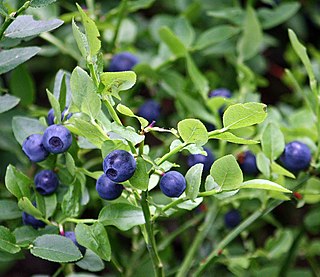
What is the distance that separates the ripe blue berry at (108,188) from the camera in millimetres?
826

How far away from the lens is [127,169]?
0.74 meters

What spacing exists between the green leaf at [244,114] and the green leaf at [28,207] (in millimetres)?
299

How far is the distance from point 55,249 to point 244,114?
0.31 m

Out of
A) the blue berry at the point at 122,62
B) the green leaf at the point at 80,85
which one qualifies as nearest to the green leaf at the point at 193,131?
the green leaf at the point at 80,85

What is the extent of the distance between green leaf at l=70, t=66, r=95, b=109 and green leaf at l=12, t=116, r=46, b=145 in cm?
19

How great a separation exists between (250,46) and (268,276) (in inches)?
19.3

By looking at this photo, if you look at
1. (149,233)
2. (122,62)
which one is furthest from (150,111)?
(149,233)

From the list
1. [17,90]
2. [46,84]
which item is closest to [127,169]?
[17,90]

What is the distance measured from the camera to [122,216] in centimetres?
86

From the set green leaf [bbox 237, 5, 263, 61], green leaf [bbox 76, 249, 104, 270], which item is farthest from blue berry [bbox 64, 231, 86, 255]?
green leaf [bbox 237, 5, 263, 61]

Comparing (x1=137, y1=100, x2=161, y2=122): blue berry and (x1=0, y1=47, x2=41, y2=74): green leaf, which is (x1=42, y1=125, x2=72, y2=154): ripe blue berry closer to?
(x1=0, y1=47, x2=41, y2=74): green leaf

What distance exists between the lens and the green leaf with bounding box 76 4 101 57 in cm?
73

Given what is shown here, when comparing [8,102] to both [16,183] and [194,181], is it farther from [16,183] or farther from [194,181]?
[194,181]

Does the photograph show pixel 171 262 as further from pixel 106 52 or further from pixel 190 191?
pixel 190 191
